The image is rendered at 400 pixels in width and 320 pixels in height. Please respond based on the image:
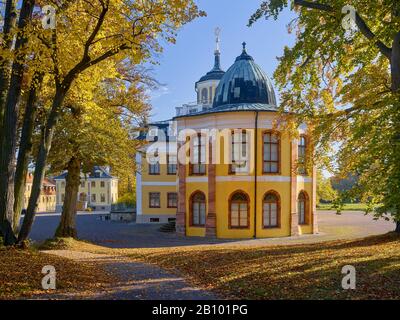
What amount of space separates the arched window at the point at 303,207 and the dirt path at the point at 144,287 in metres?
18.8

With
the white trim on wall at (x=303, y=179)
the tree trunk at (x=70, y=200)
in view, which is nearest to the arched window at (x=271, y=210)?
the white trim on wall at (x=303, y=179)

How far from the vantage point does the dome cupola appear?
30281mm

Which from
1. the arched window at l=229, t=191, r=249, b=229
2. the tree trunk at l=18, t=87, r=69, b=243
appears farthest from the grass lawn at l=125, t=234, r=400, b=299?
the arched window at l=229, t=191, r=249, b=229

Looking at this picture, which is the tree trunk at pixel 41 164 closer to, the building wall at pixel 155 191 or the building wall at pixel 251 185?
the building wall at pixel 251 185

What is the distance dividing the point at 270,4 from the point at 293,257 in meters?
7.10

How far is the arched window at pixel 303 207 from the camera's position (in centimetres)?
2926

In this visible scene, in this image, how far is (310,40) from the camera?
12.9 meters

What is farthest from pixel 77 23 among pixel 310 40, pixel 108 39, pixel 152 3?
pixel 310 40

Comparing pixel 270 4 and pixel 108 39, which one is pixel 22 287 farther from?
pixel 270 4

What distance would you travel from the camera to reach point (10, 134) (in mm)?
12023

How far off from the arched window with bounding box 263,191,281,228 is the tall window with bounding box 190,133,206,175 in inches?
179

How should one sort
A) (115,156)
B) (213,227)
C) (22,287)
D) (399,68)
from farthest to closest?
(213,227) < (115,156) < (399,68) < (22,287)

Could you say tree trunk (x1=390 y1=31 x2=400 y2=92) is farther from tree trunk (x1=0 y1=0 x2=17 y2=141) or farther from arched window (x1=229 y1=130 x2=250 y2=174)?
arched window (x1=229 y1=130 x2=250 y2=174)

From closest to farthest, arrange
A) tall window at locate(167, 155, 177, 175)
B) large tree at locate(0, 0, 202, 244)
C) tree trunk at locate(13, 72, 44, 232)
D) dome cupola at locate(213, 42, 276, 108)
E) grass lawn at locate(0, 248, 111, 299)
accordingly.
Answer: grass lawn at locate(0, 248, 111, 299), large tree at locate(0, 0, 202, 244), tree trunk at locate(13, 72, 44, 232), dome cupola at locate(213, 42, 276, 108), tall window at locate(167, 155, 177, 175)
